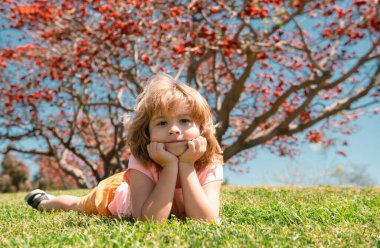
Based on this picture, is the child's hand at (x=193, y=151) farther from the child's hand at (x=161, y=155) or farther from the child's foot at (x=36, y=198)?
the child's foot at (x=36, y=198)

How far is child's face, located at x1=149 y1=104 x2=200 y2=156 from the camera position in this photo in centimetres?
296

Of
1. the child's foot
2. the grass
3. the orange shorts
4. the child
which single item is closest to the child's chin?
the child

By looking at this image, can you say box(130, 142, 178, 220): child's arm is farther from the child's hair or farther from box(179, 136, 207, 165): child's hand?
the child's hair

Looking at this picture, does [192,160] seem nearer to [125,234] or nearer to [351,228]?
[125,234]

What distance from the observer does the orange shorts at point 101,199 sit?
3.78 metres

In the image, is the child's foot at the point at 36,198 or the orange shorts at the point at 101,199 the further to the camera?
the child's foot at the point at 36,198

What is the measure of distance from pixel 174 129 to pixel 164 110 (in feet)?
0.54

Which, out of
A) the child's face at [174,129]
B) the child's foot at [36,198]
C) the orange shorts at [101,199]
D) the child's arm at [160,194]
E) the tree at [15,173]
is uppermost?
the child's face at [174,129]

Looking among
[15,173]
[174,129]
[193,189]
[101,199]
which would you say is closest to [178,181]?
[193,189]

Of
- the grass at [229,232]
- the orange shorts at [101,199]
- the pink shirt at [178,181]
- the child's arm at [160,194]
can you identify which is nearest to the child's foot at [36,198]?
the orange shorts at [101,199]

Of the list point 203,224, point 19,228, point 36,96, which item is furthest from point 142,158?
point 36,96

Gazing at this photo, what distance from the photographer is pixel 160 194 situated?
2885 mm

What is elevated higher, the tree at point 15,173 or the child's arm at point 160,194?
the child's arm at point 160,194

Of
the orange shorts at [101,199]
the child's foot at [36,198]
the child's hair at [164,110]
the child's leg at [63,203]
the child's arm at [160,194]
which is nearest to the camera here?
the child's arm at [160,194]
